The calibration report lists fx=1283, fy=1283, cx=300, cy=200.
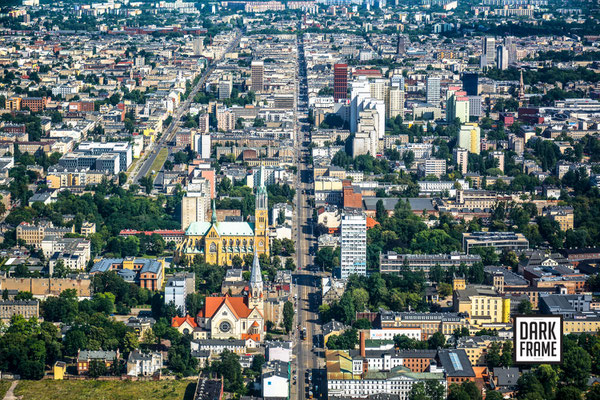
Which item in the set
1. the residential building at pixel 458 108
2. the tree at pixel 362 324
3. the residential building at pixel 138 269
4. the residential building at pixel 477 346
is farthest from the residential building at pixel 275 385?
the residential building at pixel 458 108

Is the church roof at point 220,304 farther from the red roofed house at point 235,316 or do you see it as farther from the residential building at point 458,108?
the residential building at point 458,108

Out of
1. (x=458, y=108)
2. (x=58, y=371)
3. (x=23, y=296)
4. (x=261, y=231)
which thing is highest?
(x=458, y=108)

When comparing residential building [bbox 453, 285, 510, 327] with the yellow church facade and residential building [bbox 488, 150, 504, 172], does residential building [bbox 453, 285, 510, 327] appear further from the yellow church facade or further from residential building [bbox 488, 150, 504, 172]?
residential building [bbox 488, 150, 504, 172]

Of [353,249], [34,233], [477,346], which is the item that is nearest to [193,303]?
[353,249]

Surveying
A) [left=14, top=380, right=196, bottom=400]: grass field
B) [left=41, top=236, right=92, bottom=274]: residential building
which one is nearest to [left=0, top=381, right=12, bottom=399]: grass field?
[left=14, top=380, right=196, bottom=400]: grass field

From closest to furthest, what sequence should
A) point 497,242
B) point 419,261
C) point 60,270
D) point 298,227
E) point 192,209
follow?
point 60,270, point 419,261, point 497,242, point 192,209, point 298,227

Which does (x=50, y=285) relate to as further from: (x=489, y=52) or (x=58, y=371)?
(x=489, y=52)

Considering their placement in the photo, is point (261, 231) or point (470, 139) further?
point (470, 139)
